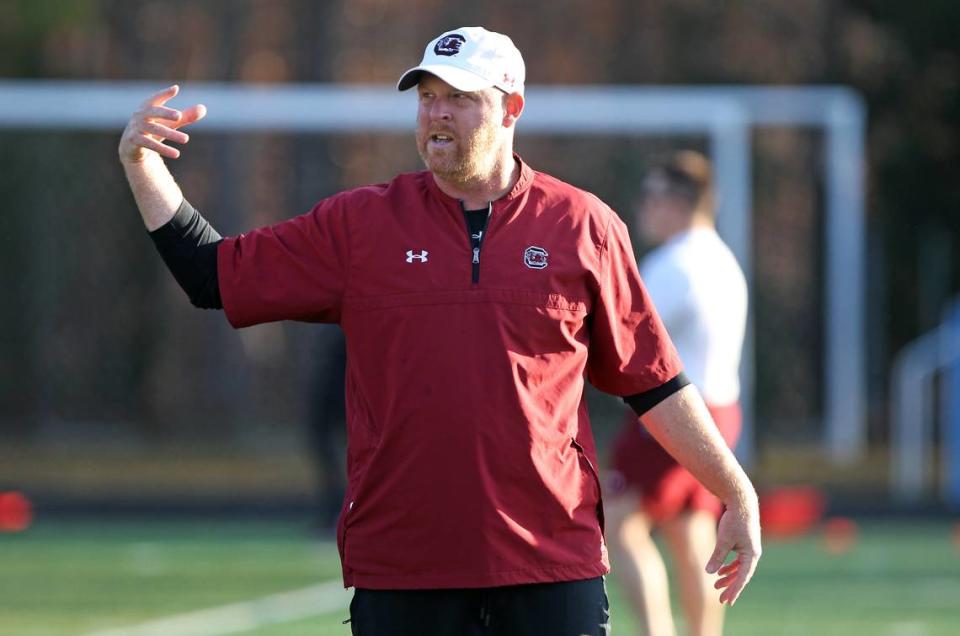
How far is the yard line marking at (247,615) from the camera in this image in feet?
31.9

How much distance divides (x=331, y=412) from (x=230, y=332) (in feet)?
29.0

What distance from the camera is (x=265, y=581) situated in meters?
11.8

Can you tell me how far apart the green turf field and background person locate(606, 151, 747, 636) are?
5.41 ft

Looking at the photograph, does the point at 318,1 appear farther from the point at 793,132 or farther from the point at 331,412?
the point at 331,412

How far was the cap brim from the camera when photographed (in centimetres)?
450

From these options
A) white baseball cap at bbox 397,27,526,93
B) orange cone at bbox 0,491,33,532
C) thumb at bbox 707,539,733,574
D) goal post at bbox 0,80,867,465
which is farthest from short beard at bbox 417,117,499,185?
goal post at bbox 0,80,867,465

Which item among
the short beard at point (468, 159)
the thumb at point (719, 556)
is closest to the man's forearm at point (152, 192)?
the short beard at point (468, 159)

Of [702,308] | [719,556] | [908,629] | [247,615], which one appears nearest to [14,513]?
[247,615]

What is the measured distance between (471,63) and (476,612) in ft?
4.22

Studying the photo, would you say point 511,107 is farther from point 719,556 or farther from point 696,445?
point 719,556

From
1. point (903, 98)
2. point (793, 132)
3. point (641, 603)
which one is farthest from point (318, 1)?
point (641, 603)

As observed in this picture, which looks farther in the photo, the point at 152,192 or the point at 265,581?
the point at 265,581

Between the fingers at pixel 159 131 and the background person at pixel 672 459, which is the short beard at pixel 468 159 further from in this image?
the background person at pixel 672 459

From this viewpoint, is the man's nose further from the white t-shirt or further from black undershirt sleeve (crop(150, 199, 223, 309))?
the white t-shirt
